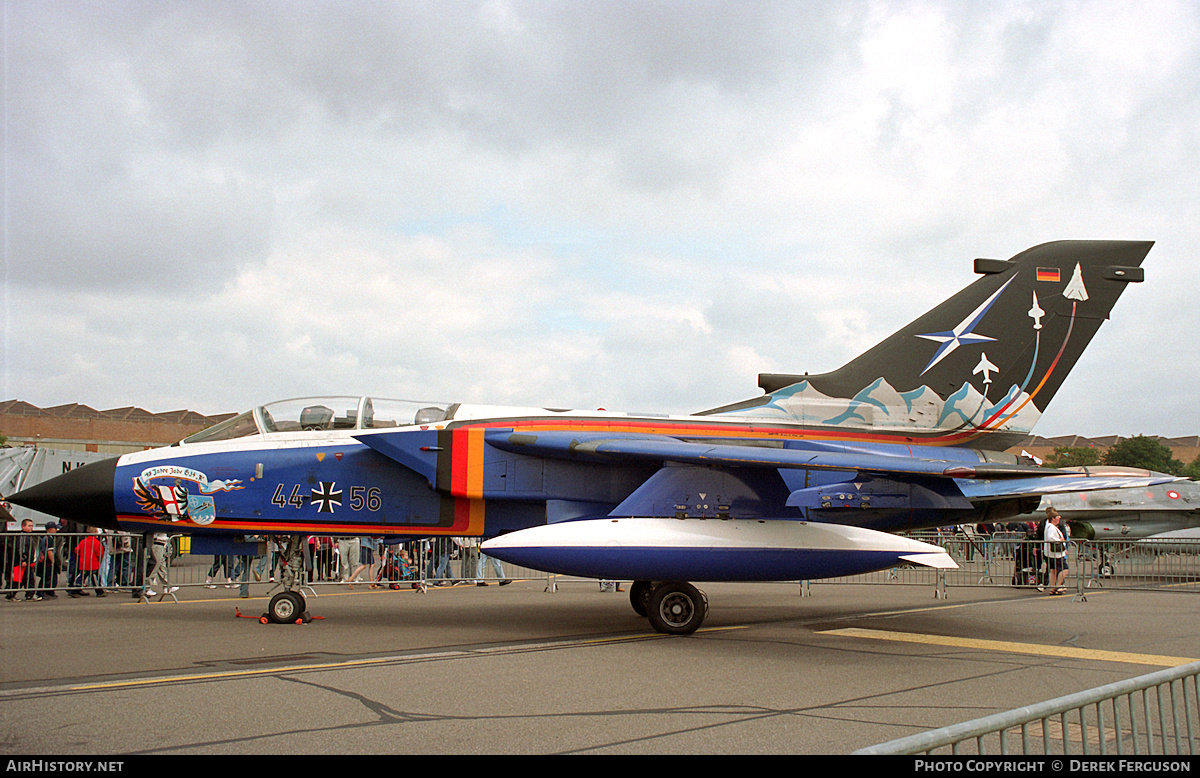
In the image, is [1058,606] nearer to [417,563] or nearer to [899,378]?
[899,378]

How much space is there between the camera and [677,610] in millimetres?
9664

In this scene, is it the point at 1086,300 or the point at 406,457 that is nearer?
the point at 406,457

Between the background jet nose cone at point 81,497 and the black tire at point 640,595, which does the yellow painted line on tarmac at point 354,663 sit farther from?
the background jet nose cone at point 81,497

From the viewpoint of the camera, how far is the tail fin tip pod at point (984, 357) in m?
11.2

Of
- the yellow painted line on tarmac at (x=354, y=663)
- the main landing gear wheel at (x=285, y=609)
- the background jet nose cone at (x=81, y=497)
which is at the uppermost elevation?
the background jet nose cone at (x=81, y=497)

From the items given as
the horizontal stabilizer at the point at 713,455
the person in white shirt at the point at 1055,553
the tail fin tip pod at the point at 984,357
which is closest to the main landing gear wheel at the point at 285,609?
the horizontal stabilizer at the point at 713,455

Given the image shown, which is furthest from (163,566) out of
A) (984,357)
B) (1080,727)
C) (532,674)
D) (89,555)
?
(1080,727)

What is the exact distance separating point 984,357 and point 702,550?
5.18 metres

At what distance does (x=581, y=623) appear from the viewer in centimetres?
1073

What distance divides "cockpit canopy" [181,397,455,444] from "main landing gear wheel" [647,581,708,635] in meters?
3.44

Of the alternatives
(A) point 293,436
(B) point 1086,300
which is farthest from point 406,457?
(B) point 1086,300

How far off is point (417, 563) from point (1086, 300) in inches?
474

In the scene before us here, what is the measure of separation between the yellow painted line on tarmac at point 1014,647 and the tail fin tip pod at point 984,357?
2.73 meters

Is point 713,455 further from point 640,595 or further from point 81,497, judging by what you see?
point 81,497
